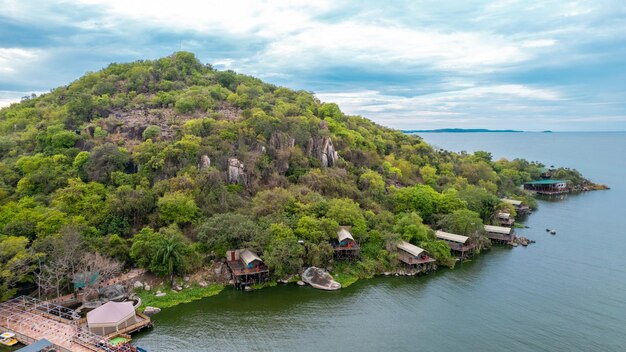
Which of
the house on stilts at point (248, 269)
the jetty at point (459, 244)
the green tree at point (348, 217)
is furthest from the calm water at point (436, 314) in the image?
the green tree at point (348, 217)

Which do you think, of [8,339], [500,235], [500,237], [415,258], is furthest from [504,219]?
[8,339]

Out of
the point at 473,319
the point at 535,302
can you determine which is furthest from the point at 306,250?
the point at 535,302

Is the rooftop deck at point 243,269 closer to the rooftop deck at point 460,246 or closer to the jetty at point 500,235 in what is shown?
the rooftop deck at point 460,246

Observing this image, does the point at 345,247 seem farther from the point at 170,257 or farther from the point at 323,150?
the point at 323,150

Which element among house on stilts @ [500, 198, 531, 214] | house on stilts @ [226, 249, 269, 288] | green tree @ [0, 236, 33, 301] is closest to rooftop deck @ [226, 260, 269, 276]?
house on stilts @ [226, 249, 269, 288]

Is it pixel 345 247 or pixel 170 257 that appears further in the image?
pixel 345 247
